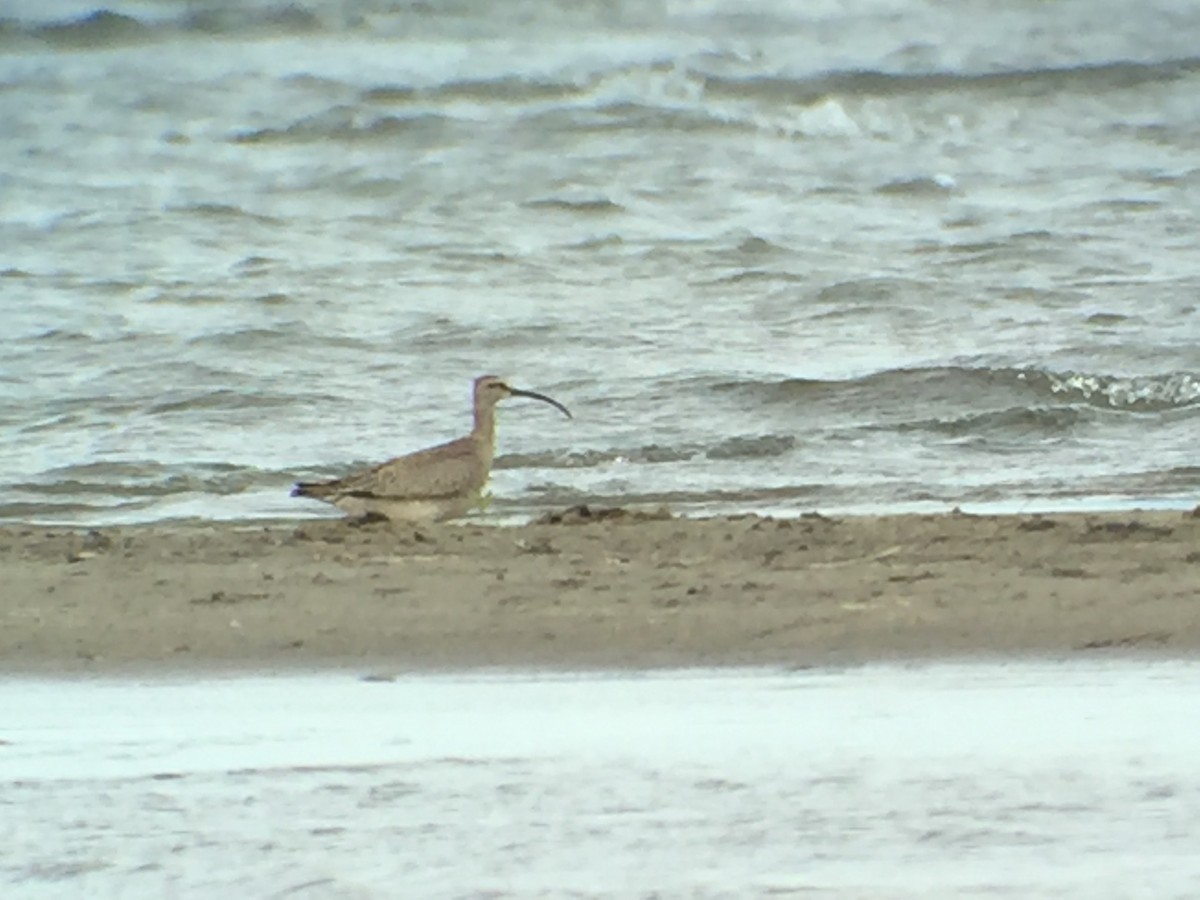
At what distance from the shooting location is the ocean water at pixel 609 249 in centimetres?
1107

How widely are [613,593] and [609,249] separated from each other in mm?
9551

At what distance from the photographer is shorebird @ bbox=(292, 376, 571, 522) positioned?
909 centimetres

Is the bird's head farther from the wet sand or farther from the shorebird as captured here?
the wet sand

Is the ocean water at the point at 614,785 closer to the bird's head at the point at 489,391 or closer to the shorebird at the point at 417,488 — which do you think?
the shorebird at the point at 417,488

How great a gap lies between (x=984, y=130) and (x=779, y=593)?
1387 centimetres

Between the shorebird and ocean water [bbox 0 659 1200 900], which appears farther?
the shorebird

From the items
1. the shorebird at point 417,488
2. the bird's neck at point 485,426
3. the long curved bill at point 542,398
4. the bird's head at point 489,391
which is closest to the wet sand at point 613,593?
the shorebird at point 417,488

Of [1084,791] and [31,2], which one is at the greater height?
[31,2]

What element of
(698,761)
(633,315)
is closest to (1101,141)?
(633,315)

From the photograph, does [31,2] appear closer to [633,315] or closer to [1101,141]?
[1101,141]

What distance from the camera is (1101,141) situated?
19625 millimetres

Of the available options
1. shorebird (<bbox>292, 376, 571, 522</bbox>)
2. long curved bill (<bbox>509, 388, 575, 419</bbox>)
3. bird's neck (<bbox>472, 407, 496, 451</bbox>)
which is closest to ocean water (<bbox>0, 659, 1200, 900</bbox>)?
shorebird (<bbox>292, 376, 571, 522</bbox>)

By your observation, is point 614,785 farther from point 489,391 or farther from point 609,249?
point 609,249

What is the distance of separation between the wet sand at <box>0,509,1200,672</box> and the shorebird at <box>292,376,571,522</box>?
0.74 metres
